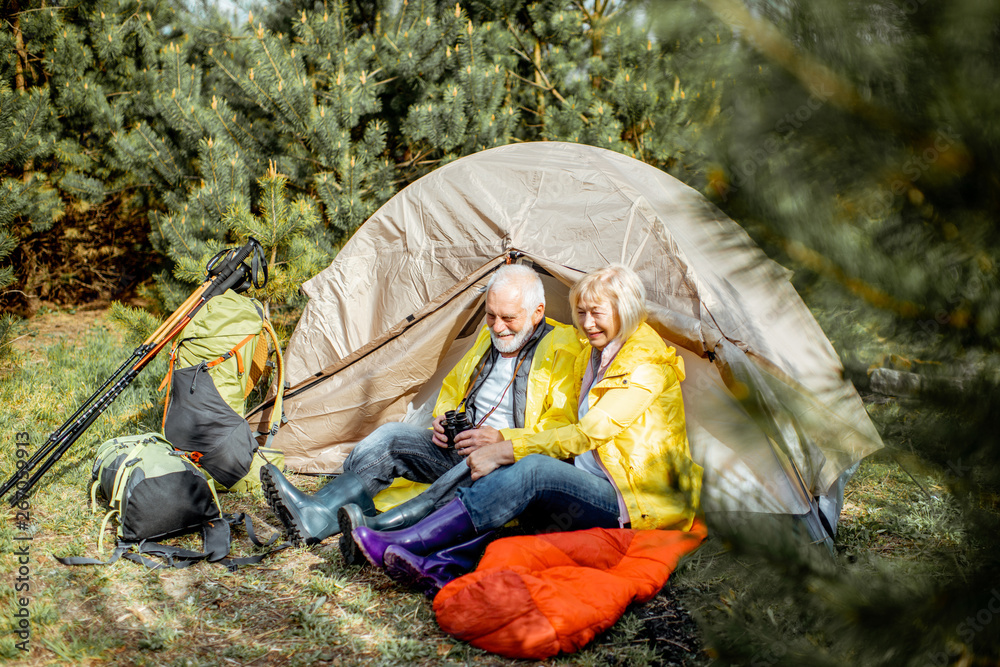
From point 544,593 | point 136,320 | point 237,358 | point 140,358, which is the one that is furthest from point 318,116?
point 544,593

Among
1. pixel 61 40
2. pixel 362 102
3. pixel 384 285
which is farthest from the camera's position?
pixel 61 40

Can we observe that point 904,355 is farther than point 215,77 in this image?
No

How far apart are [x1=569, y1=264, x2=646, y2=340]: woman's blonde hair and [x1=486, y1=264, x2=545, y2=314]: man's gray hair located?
0.29 meters

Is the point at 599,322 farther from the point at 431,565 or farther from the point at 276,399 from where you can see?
the point at 276,399

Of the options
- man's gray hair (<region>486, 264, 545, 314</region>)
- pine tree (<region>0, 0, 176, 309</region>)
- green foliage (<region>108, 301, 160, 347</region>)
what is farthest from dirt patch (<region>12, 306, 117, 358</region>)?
man's gray hair (<region>486, 264, 545, 314</region>)

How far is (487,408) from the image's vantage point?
118 inches

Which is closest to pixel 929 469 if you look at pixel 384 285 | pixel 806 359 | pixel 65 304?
A: pixel 806 359

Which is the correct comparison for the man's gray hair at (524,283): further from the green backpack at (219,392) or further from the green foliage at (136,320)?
the green foliage at (136,320)

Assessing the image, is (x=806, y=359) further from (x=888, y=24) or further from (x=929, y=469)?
(x=888, y=24)

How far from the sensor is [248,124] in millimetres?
5148

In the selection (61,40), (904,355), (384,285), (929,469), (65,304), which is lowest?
(65,304)

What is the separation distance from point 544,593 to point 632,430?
0.72 meters

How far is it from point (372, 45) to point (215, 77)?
1.38 meters

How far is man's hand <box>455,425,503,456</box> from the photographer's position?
2.58 metres
